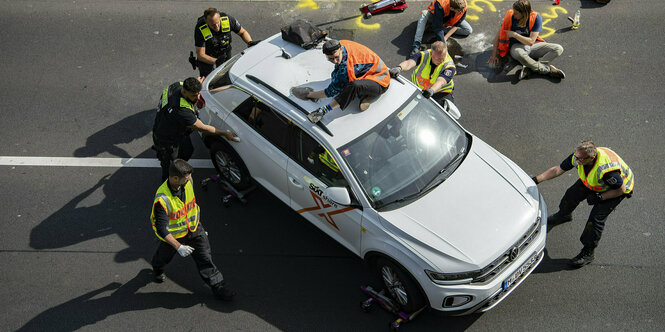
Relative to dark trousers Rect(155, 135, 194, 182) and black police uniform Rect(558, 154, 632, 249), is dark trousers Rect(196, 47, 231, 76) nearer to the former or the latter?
dark trousers Rect(155, 135, 194, 182)

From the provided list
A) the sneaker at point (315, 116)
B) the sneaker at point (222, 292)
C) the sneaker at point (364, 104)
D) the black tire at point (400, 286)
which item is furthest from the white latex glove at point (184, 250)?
the sneaker at point (364, 104)

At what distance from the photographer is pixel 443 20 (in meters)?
9.63

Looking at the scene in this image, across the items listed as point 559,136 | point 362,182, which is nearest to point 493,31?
point 559,136

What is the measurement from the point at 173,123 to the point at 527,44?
565 centimetres

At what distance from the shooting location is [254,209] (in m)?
7.62

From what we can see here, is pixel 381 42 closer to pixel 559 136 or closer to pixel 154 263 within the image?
pixel 559 136

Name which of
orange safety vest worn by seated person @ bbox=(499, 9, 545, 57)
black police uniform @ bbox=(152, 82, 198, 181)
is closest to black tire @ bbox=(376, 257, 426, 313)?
black police uniform @ bbox=(152, 82, 198, 181)

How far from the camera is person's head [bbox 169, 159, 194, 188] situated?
5.78 meters

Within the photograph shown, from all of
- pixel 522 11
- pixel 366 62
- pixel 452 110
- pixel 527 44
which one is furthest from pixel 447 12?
pixel 366 62

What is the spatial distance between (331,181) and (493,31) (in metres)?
5.48

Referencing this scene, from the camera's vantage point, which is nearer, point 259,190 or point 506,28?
point 259,190

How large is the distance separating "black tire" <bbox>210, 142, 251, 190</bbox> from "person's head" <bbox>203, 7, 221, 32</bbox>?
6.19 feet

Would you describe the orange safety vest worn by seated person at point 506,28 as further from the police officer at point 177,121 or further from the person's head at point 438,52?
the police officer at point 177,121

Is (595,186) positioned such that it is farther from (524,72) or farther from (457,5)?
(457,5)
